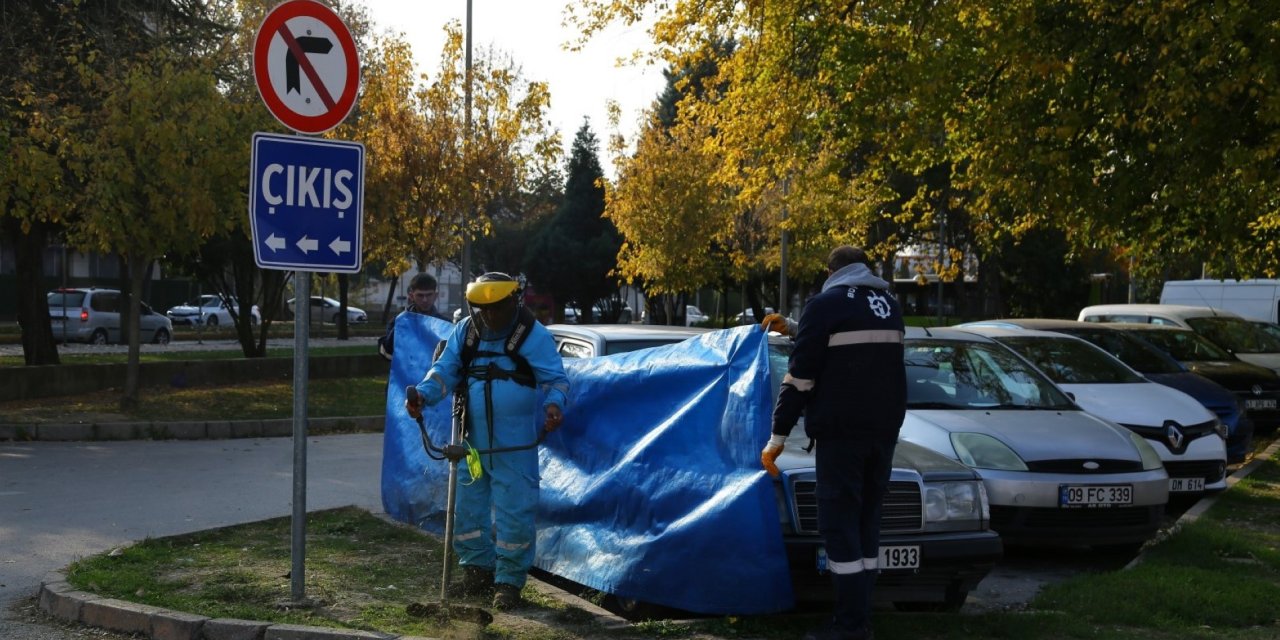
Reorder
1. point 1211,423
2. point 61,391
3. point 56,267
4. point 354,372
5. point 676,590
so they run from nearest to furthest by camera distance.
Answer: point 676,590
point 1211,423
point 61,391
point 354,372
point 56,267

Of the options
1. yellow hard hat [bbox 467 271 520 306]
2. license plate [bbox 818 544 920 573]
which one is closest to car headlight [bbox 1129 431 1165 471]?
license plate [bbox 818 544 920 573]

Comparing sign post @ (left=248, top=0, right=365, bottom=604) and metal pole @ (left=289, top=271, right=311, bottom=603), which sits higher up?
sign post @ (left=248, top=0, right=365, bottom=604)

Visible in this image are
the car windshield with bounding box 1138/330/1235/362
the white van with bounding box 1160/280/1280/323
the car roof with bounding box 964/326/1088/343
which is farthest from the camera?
the white van with bounding box 1160/280/1280/323

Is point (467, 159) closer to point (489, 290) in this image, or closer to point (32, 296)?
point (32, 296)

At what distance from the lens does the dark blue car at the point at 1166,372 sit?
43.3ft

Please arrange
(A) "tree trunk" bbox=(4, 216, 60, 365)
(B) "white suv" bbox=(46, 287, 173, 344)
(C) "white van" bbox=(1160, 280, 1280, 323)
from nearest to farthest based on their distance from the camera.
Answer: (A) "tree trunk" bbox=(4, 216, 60, 365) → (C) "white van" bbox=(1160, 280, 1280, 323) → (B) "white suv" bbox=(46, 287, 173, 344)

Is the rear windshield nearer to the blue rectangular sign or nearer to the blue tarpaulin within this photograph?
the blue tarpaulin

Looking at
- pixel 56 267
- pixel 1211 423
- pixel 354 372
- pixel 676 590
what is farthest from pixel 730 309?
pixel 676 590

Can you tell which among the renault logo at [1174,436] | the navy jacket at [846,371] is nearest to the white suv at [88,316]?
the renault logo at [1174,436]

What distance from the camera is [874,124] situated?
1469 centimetres

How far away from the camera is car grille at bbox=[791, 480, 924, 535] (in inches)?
234

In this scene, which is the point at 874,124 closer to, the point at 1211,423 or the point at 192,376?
the point at 1211,423

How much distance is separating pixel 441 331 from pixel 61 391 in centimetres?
1159

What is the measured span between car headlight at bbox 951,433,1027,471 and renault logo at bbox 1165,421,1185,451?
2.93m
